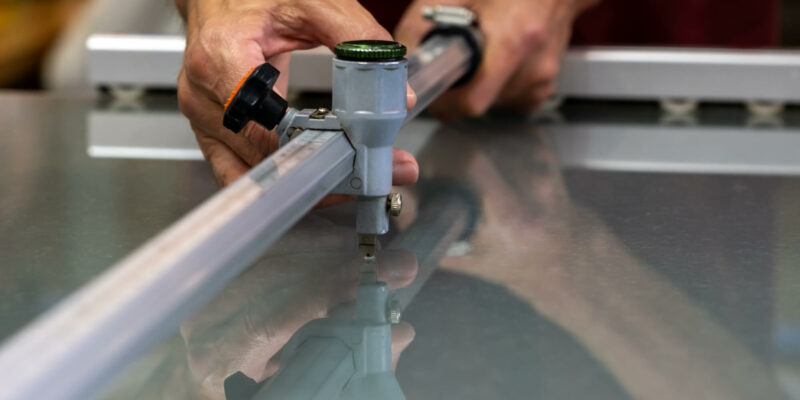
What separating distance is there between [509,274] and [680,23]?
1104 millimetres

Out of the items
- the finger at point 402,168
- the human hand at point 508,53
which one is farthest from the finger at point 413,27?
the finger at point 402,168

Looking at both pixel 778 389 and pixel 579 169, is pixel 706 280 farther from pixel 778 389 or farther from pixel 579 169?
pixel 579 169

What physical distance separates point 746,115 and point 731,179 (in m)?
0.33

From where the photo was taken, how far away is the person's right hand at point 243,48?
2.17 ft

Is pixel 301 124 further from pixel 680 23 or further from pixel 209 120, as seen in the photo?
pixel 680 23

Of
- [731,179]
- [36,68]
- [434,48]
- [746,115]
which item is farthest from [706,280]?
[36,68]

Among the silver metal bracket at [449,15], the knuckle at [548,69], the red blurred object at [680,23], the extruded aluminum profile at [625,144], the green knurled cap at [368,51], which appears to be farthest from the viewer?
the red blurred object at [680,23]

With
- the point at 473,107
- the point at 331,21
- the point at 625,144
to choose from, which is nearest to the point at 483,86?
the point at 473,107

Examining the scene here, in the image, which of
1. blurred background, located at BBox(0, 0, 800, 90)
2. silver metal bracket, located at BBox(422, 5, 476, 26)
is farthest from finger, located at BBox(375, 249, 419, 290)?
blurred background, located at BBox(0, 0, 800, 90)

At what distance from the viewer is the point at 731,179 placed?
2.54 feet

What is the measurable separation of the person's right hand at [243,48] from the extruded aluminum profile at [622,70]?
1.21 feet

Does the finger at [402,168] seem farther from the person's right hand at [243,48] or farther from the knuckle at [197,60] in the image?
the knuckle at [197,60]

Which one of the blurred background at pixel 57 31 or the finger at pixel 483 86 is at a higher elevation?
the finger at pixel 483 86

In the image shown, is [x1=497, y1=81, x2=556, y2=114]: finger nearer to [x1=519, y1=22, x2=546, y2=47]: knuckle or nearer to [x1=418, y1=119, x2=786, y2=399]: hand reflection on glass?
[x1=519, y1=22, x2=546, y2=47]: knuckle
